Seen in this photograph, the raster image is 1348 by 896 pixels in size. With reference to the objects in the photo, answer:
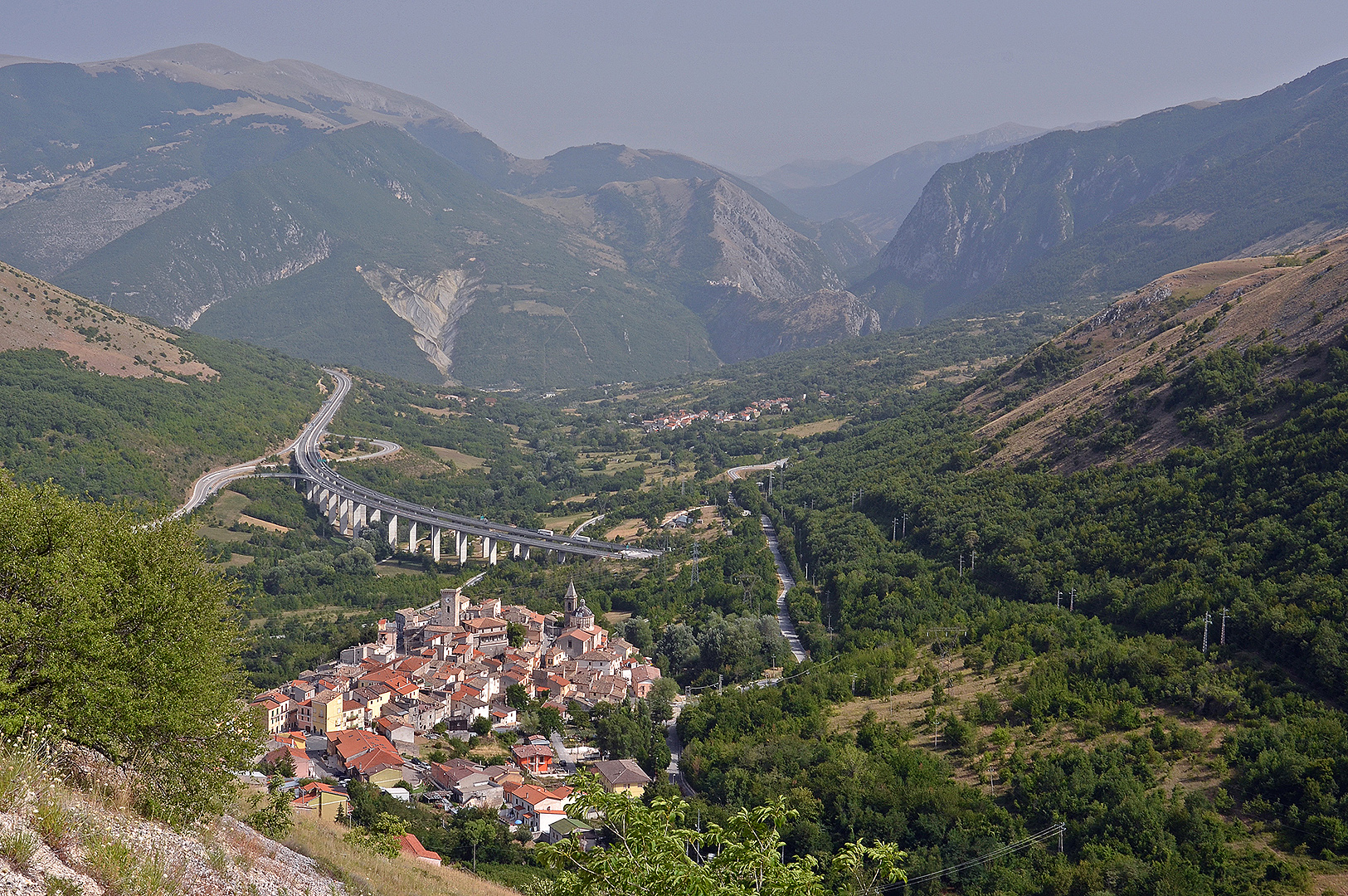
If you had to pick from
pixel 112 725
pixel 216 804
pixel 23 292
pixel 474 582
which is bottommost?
pixel 474 582

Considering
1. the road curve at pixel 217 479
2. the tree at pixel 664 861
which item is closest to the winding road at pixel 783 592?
the tree at pixel 664 861

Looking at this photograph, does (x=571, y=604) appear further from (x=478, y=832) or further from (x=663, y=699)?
(x=478, y=832)

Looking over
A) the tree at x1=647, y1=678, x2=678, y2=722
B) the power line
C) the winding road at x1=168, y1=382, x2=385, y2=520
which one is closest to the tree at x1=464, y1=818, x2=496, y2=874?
the power line

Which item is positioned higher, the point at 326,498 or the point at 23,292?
the point at 23,292

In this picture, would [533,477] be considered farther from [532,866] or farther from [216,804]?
[216,804]

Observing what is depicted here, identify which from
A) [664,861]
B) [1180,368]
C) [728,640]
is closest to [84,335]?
[728,640]

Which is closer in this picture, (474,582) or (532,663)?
(532,663)

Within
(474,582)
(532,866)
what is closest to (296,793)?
(532,866)
